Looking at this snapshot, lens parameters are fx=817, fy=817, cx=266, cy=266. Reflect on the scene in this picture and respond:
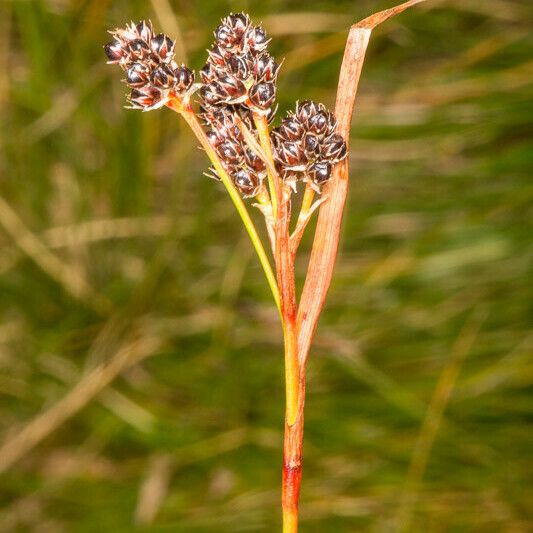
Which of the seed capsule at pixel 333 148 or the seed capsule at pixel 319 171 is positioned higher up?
the seed capsule at pixel 333 148

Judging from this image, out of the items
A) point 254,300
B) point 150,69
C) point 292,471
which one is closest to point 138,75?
point 150,69

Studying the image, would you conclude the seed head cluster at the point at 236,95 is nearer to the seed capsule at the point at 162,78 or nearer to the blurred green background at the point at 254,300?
the seed capsule at the point at 162,78

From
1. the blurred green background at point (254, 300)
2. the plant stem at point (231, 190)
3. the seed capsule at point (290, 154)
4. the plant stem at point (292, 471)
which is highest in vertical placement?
the blurred green background at point (254, 300)

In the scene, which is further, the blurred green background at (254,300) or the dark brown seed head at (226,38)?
the blurred green background at (254,300)

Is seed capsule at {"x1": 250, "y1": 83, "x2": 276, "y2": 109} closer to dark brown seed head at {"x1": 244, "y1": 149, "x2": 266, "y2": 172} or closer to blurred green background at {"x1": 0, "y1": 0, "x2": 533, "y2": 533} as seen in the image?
dark brown seed head at {"x1": 244, "y1": 149, "x2": 266, "y2": 172}

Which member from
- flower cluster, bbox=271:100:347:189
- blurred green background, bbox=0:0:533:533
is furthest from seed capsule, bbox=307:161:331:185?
blurred green background, bbox=0:0:533:533

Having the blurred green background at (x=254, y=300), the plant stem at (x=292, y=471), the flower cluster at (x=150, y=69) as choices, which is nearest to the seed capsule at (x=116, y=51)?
the flower cluster at (x=150, y=69)
